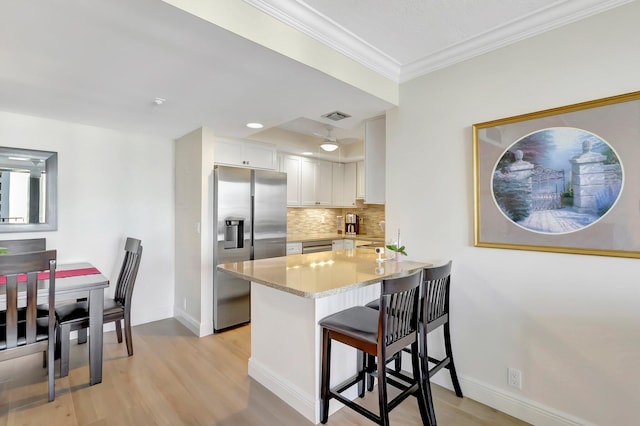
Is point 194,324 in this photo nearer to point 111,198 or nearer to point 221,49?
point 111,198

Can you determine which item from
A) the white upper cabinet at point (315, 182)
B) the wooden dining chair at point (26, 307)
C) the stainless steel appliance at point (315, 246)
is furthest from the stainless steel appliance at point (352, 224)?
the wooden dining chair at point (26, 307)

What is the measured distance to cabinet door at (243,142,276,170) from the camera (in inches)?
158

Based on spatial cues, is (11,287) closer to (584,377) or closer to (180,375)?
(180,375)

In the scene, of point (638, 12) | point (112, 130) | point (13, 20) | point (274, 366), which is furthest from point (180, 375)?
point (638, 12)

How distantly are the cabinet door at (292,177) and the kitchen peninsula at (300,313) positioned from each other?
7.73 ft

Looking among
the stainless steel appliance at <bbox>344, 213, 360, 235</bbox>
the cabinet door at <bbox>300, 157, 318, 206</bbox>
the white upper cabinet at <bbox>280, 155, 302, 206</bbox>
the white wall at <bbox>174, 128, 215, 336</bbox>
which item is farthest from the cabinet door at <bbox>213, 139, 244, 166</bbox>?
the stainless steel appliance at <bbox>344, 213, 360, 235</bbox>

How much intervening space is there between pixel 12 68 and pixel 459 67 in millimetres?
3100

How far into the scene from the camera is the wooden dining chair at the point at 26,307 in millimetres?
1958

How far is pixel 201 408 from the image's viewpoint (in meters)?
2.14

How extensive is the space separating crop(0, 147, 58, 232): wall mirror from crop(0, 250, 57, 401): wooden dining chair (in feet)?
3.62

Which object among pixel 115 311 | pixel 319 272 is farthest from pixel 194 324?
pixel 319 272

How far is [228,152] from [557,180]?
10.7 ft

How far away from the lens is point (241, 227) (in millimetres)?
3643

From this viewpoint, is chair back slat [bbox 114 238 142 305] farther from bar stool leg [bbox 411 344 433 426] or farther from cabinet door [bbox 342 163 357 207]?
cabinet door [bbox 342 163 357 207]
